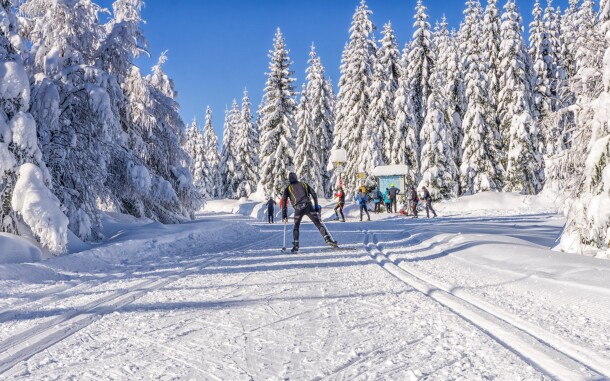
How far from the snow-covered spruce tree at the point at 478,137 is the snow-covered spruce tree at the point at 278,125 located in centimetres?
1498

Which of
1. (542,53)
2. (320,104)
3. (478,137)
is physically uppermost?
(542,53)

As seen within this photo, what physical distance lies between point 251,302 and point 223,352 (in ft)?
5.65

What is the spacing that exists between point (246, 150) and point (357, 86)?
67.2 feet

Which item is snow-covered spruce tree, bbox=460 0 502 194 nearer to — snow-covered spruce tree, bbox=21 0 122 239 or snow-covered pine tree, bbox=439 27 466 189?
snow-covered pine tree, bbox=439 27 466 189

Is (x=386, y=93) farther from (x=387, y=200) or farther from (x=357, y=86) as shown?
(x=387, y=200)

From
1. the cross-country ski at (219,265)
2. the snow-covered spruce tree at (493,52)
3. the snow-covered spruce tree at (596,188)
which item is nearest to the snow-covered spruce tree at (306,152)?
the snow-covered spruce tree at (493,52)

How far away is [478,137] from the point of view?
34.2 metres

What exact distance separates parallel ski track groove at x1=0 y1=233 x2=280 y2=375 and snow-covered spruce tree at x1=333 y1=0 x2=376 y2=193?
108ft

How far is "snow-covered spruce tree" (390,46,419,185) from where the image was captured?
35125 millimetres

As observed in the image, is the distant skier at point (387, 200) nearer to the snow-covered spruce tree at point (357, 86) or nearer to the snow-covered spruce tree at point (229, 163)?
the snow-covered spruce tree at point (357, 86)

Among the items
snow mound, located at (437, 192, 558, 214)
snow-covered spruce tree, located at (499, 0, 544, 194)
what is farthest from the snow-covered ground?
snow-covered spruce tree, located at (499, 0, 544, 194)

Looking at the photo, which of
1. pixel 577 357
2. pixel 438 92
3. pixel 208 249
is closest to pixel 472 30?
pixel 438 92

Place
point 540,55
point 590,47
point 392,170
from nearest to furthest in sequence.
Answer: point 590,47, point 392,170, point 540,55

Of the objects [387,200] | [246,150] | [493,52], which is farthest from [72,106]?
[246,150]
